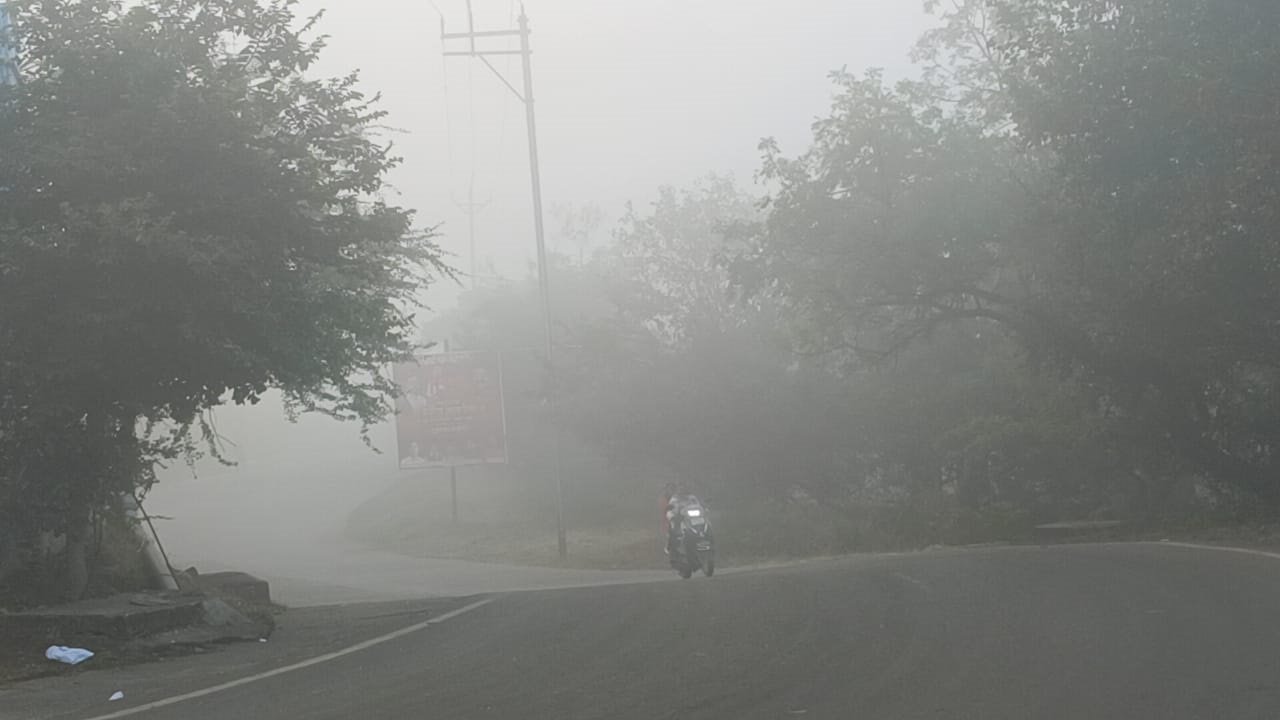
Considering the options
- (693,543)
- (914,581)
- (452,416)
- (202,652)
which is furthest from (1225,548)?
(452,416)

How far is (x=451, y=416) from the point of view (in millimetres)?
44438

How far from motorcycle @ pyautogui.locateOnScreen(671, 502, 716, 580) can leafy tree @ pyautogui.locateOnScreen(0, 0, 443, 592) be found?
815cm

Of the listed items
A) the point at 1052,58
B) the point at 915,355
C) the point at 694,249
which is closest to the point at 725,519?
the point at 915,355

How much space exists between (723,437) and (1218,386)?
16560 mm

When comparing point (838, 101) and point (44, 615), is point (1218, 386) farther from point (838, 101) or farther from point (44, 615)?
point (44, 615)

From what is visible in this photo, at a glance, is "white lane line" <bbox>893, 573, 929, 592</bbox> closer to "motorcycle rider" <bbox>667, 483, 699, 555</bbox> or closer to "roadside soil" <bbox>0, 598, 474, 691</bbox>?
"roadside soil" <bbox>0, 598, 474, 691</bbox>

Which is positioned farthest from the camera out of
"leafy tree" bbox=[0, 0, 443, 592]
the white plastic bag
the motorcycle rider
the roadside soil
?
the motorcycle rider

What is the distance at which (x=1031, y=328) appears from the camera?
28.5m

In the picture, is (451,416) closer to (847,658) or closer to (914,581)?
(914,581)

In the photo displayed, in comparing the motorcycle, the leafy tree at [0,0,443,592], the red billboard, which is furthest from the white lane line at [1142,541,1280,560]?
the red billboard

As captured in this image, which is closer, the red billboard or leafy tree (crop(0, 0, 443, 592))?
leafy tree (crop(0, 0, 443, 592))

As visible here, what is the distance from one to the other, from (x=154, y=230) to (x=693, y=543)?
11.9m

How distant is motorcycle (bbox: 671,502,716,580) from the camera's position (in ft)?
78.2

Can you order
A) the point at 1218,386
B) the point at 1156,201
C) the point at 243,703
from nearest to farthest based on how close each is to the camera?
the point at 243,703 < the point at 1156,201 < the point at 1218,386
